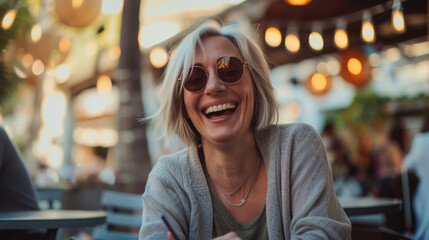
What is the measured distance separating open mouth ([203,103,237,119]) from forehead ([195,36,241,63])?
21 cm

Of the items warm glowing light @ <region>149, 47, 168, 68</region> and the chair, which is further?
warm glowing light @ <region>149, 47, 168, 68</region>

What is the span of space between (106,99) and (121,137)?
14790 millimetres

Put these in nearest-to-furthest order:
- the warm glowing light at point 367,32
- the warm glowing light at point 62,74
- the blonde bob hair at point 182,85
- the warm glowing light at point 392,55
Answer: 1. the blonde bob hair at point 182,85
2. the warm glowing light at point 367,32
3. the warm glowing light at point 62,74
4. the warm glowing light at point 392,55

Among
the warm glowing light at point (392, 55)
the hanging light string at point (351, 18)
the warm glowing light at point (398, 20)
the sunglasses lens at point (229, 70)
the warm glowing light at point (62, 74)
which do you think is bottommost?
the sunglasses lens at point (229, 70)

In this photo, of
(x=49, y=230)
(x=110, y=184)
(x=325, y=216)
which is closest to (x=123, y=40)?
(x=110, y=184)

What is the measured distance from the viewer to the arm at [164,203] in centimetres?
174

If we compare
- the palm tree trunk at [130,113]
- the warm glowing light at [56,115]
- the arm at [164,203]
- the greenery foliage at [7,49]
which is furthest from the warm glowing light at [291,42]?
the warm glowing light at [56,115]

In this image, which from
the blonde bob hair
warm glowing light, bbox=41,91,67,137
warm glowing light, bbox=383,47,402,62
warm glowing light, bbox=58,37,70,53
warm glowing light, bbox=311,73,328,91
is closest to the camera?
the blonde bob hair

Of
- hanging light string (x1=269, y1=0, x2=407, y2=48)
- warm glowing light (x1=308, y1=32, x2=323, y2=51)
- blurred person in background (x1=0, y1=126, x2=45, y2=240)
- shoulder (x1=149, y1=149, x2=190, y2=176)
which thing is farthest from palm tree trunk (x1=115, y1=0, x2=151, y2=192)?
shoulder (x1=149, y1=149, x2=190, y2=176)

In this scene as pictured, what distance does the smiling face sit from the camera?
6.24ft

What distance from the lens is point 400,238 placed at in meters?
2.39

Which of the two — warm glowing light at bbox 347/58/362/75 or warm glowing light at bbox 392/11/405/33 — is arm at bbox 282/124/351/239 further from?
warm glowing light at bbox 347/58/362/75

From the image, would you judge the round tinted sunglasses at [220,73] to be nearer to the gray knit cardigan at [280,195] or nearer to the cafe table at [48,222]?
the gray knit cardigan at [280,195]

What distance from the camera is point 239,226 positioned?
1.85 meters
